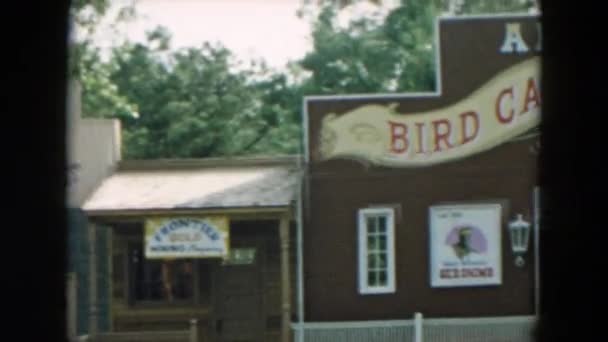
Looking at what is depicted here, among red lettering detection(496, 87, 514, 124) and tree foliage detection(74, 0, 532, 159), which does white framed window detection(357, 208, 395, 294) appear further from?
tree foliage detection(74, 0, 532, 159)

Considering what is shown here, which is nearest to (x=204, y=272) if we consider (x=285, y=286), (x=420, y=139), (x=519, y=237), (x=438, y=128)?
(x=285, y=286)

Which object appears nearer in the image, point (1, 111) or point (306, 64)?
point (1, 111)

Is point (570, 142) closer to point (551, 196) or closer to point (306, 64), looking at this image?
point (551, 196)

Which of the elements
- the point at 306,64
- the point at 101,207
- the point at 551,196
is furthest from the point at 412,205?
the point at 306,64

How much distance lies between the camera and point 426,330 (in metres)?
19.1

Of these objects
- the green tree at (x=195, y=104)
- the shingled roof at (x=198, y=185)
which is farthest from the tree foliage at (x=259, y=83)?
the shingled roof at (x=198, y=185)

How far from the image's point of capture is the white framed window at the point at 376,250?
A: 1944 cm

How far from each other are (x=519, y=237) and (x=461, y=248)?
0.98 meters

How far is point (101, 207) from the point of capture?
64.8 ft

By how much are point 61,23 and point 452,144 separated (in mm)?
16532

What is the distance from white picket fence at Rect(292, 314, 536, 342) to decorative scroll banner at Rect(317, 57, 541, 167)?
102 inches

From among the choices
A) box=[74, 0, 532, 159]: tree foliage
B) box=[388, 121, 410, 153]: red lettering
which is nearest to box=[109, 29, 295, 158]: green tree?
box=[74, 0, 532, 159]: tree foliage

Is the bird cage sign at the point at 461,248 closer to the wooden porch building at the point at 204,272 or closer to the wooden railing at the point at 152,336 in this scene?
the wooden porch building at the point at 204,272

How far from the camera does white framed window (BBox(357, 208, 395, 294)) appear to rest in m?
19.4
